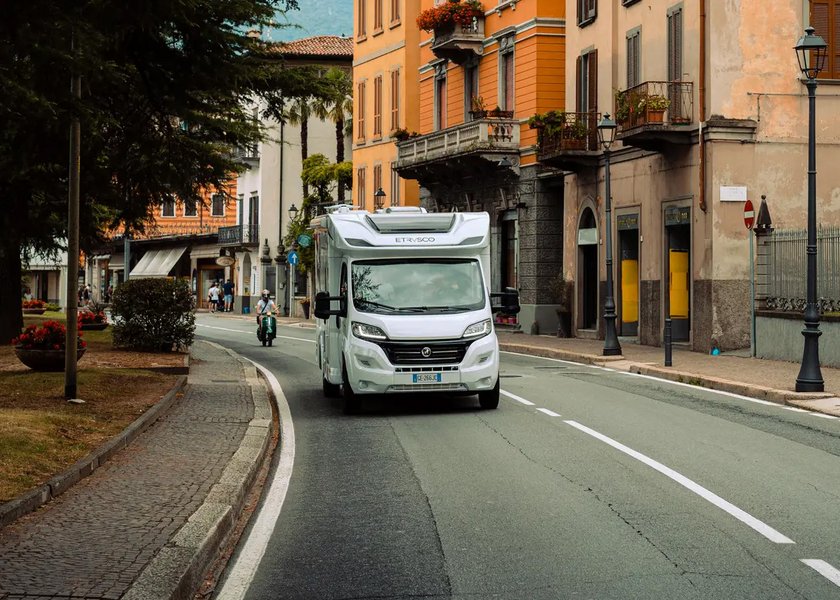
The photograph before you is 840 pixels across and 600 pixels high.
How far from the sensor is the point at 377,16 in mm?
56906

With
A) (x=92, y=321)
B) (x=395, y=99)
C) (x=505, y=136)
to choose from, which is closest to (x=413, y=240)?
(x=92, y=321)

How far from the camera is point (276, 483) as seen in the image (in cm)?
1128

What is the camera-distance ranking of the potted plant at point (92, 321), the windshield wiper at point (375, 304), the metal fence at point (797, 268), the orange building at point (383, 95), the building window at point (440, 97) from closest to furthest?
the windshield wiper at point (375, 304) → the metal fence at point (797, 268) → the potted plant at point (92, 321) → the building window at point (440, 97) → the orange building at point (383, 95)

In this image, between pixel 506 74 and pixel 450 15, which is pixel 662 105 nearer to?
pixel 506 74

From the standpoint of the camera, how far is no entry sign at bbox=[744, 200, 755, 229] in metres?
27.4

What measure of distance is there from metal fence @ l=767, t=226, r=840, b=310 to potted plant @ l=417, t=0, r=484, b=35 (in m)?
20.3

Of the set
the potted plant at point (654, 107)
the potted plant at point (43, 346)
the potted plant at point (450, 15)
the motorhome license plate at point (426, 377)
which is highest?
the potted plant at point (450, 15)

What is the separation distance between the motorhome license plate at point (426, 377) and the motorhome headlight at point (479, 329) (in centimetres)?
67

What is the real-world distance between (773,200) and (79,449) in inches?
853

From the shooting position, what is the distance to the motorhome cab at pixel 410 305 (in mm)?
16766

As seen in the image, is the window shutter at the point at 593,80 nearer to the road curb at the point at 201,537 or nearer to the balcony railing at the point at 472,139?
the balcony railing at the point at 472,139

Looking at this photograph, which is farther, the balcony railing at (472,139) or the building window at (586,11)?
the balcony railing at (472,139)

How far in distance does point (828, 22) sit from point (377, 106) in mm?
29403

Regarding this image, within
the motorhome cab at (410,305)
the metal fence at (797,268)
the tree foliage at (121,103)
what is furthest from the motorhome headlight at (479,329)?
the metal fence at (797,268)
